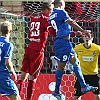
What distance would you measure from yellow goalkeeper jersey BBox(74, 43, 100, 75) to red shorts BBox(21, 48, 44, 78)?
2.98 feet

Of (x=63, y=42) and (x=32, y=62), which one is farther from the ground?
(x=63, y=42)

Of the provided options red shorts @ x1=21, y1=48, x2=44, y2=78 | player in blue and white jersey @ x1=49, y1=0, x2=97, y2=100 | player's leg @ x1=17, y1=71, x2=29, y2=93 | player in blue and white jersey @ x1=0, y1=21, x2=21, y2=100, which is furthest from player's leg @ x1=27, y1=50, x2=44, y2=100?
player in blue and white jersey @ x1=0, y1=21, x2=21, y2=100

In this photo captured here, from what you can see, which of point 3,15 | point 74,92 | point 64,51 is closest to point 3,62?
point 64,51

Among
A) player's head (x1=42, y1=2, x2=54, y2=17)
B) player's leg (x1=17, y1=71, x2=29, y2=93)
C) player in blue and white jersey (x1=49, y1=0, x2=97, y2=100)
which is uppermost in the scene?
player's head (x1=42, y1=2, x2=54, y2=17)

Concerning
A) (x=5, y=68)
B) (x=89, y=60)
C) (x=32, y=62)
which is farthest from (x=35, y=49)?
(x=89, y=60)

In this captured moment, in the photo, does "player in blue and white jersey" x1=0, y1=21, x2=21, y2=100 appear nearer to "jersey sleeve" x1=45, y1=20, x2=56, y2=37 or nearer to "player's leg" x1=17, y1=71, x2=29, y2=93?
"jersey sleeve" x1=45, y1=20, x2=56, y2=37

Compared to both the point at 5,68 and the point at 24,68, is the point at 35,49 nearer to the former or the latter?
the point at 24,68

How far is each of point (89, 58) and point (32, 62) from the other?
115cm

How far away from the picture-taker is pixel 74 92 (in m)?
7.19

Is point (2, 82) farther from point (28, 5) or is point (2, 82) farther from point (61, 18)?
point (28, 5)

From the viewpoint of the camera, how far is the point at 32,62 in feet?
21.6

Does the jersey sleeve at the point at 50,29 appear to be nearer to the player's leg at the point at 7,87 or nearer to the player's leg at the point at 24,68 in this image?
the player's leg at the point at 24,68

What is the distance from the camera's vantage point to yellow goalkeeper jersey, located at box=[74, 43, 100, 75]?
720 cm

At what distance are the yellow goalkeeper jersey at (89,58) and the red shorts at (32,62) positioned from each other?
909mm
